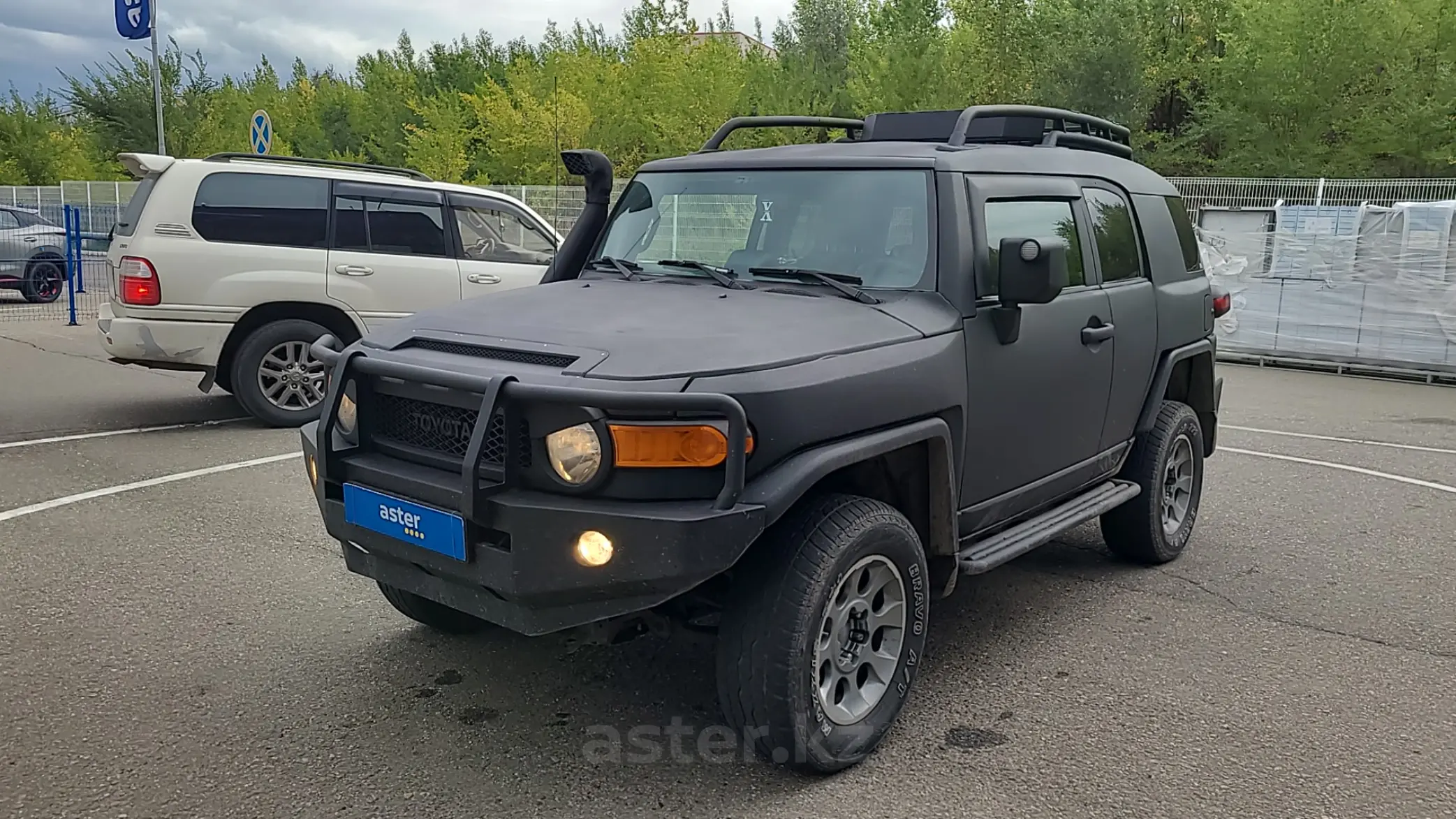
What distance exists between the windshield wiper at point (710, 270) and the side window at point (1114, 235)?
5.56ft

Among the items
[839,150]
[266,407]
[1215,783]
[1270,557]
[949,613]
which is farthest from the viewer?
[266,407]

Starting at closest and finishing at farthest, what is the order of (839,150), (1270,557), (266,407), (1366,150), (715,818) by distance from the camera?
(715,818)
(839,150)
(1270,557)
(266,407)
(1366,150)

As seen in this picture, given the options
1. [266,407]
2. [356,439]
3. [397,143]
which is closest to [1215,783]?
[356,439]

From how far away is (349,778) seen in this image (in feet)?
10.6

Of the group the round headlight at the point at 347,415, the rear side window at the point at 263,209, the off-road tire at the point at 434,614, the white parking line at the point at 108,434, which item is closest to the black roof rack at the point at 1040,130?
the round headlight at the point at 347,415

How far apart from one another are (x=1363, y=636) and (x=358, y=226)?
7104 mm

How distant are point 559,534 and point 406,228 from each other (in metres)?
6.48

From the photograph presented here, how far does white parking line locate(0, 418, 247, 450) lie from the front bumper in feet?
Result: 18.5

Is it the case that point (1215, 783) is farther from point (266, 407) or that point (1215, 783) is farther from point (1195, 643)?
point (266, 407)

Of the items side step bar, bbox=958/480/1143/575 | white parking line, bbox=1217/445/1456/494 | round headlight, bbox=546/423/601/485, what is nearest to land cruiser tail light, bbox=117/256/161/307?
round headlight, bbox=546/423/601/485

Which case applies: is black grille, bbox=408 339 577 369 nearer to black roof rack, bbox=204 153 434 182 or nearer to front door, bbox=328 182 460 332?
front door, bbox=328 182 460 332

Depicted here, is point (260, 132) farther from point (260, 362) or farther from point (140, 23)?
point (260, 362)

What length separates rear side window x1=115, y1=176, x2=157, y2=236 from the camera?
7.91 meters

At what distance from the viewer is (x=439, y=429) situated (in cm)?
328
